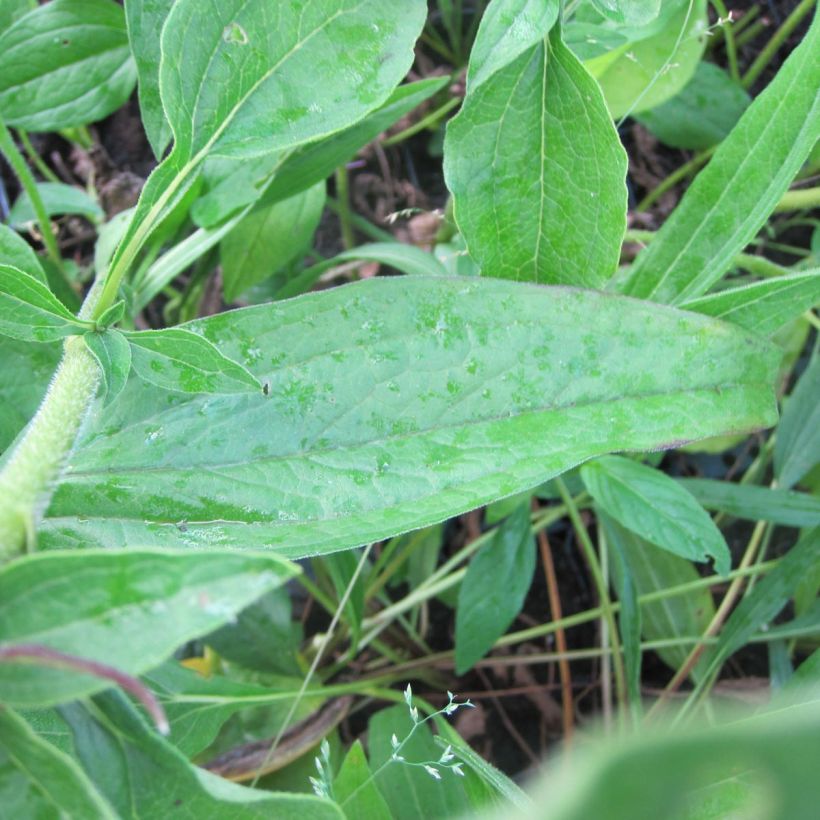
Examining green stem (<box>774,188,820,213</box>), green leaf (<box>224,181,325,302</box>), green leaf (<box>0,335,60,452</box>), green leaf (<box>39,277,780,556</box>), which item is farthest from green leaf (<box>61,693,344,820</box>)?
green stem (<box>774,188,820,213</box>)

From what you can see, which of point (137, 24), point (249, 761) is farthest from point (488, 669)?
point (137, 24)

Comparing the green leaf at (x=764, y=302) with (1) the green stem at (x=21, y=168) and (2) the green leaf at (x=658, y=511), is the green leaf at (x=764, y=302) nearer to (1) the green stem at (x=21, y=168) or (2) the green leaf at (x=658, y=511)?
(2) the green leaf at (x=658, y=511)

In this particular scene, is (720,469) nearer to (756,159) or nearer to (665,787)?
(756,159)

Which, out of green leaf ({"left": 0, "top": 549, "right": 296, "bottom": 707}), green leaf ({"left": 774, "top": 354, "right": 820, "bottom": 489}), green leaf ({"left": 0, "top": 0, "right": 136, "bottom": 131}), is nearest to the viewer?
green leaf ({"left": 0, "top": 549, "right": 296, "bottom": 707})

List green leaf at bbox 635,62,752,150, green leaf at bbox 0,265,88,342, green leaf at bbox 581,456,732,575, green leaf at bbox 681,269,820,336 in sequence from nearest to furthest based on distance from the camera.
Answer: green leaf at bbox 0,265,88,342
green leaf at bbox 681,269,820,336
green leaf at bbox 581,456,732,575
green leaf at bbox 635,62,752,150

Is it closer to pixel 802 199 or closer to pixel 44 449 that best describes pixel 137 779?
pixel 44 449

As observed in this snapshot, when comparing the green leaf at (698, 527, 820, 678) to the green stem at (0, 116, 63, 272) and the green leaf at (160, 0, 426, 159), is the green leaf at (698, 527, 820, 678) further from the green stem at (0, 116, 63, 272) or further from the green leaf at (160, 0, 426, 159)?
the green stem at (0, 116, 63, 272)

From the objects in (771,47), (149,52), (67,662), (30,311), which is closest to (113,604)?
(67,662)
